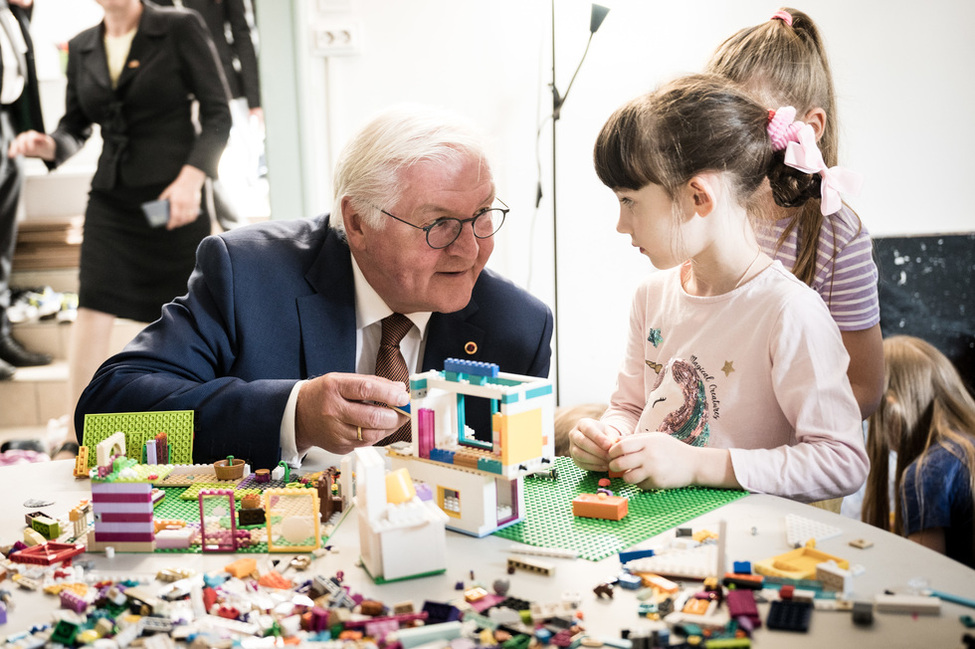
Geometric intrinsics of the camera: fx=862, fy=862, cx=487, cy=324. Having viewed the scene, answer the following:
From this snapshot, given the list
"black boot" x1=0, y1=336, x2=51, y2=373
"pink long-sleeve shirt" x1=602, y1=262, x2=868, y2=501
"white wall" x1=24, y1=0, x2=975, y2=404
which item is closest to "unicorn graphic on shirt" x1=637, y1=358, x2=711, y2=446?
"pink long-sleeve shirt" x1=602, y1=262, x2=868, y2=501

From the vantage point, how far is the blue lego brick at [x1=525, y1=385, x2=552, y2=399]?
1.17m

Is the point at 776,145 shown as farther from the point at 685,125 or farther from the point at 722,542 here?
the point at 722,542

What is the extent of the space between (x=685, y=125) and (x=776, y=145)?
0.55ft

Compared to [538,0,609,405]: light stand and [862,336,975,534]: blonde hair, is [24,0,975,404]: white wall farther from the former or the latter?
[862,336,975,534]: blonde hair

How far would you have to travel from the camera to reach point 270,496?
1174 mm

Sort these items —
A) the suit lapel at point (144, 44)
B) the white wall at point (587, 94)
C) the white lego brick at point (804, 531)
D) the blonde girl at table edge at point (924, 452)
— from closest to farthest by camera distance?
1. the white lego brick at point (804, 531)
2. the blonde girl at table edge at point (924, 452)
3. the white wall at point (587, 94)
4. the suit lapel at point (144, 44)

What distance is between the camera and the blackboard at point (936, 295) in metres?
3.09

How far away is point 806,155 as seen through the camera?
→ 4.93 feet

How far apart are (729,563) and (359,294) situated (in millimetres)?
1123

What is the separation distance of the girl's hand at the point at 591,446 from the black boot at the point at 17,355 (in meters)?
2.91

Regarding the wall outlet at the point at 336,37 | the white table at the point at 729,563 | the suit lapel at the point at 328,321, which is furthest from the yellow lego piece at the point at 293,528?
the wall outlet at the point at 336,37

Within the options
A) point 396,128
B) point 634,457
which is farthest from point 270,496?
point 396,128

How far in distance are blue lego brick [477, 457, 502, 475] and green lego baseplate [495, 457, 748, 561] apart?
10 cm

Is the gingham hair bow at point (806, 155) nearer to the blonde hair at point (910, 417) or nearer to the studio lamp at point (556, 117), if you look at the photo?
the blonde hair at point (910, 417)
